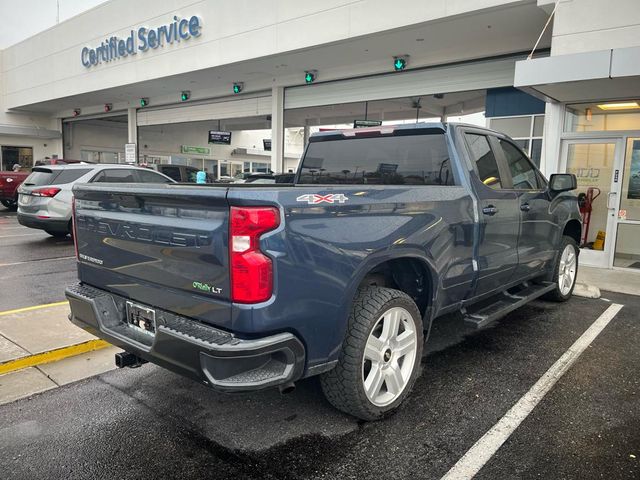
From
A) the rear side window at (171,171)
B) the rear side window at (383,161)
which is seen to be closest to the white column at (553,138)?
the rear side window at (383,161)

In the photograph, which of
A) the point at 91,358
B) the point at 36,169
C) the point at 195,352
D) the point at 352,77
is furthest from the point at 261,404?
the point at 352,77

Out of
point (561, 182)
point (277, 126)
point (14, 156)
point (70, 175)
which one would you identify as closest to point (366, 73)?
point (277, 126)

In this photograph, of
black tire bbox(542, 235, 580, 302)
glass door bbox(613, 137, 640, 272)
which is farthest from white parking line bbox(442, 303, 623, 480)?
glass door bbox(613, 137, 640, 272)

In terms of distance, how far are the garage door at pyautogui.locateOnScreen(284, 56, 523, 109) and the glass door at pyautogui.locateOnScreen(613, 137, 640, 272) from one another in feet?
14.2

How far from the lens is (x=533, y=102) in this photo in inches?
464

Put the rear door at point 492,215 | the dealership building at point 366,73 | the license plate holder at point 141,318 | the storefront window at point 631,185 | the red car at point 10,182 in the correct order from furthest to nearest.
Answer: the red car at point 10,182, the storefront window at point 631,185, the dealership building at point 366,73, the rear door at point 492,215, the license plate holder at point 141,318

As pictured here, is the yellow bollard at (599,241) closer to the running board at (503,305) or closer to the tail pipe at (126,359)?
the running board at (503,305)

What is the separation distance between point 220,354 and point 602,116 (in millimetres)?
9033

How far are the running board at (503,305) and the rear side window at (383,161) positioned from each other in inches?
44.9

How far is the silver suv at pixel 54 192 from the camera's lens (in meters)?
9.83

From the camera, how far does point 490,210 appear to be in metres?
4.09

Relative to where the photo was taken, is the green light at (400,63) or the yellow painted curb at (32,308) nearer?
the yellow painted curb at (32,308)

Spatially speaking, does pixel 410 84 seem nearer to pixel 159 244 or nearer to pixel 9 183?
pixel 159 244

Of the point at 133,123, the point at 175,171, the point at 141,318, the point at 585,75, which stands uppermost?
the point at 133,123
